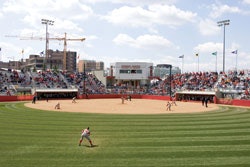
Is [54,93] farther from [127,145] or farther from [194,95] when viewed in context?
[127,145]

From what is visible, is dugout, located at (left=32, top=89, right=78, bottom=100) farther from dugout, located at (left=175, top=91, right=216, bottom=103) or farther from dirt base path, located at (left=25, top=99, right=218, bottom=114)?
dugout, located at (left=175, top=91, right=216, bottom=103)

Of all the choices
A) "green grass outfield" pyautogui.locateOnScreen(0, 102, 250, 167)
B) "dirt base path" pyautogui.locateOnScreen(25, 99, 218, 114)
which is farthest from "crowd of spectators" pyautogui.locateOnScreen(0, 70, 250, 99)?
"green grass outfield" pyautogui.locateOnScreen(0, 102, 250, 167)

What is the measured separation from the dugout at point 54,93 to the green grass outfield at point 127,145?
4857 cm

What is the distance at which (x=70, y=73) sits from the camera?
350ft

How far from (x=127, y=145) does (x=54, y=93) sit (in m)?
63.5

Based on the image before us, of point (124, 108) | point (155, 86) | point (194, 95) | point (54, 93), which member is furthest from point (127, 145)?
point (155, 86)

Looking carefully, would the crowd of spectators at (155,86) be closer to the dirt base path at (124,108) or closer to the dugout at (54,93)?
the dugout at (54,93)

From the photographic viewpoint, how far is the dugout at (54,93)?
81.7 meters

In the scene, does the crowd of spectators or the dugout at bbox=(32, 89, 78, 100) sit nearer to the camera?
the crowd of spectators

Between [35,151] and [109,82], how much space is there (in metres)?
103

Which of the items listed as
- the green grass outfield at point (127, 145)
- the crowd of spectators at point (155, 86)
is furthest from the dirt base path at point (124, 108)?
the crowd of spectators at point (155, 86)

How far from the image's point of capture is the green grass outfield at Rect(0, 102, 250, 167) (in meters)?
19.1

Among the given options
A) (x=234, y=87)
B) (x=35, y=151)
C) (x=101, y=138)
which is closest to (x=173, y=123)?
(x=101, y=138)

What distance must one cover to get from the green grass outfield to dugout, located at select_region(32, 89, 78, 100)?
48.6 meters
